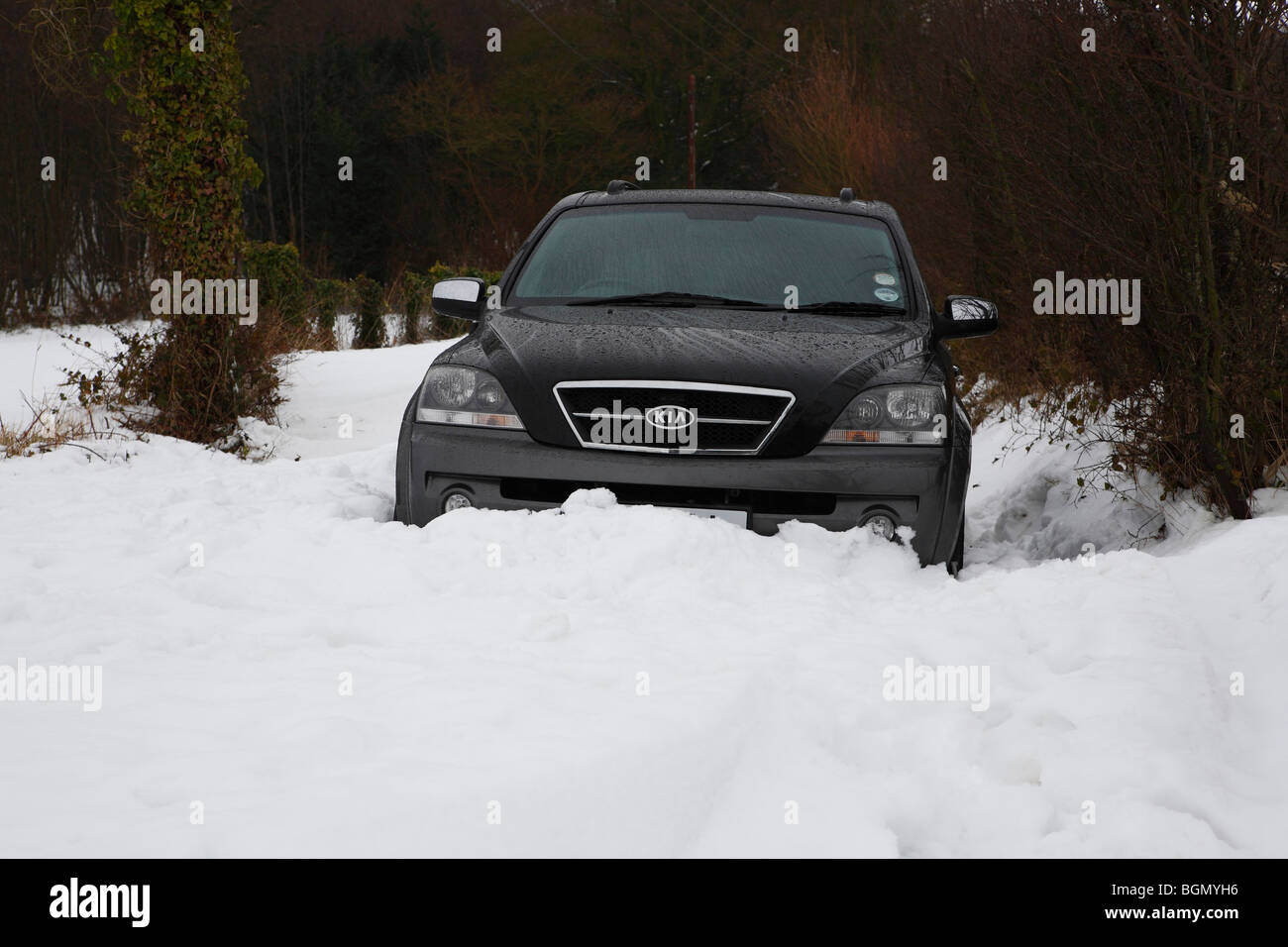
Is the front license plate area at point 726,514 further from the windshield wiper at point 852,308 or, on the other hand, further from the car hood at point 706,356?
the windshield wiper at point 852,308

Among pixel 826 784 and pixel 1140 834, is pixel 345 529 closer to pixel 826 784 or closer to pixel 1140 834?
pixel 826 784

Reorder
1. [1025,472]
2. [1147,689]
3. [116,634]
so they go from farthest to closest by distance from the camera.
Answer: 1. [1025,472]
2. [116,634]
3. [1147,689]

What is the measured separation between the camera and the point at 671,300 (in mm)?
5145

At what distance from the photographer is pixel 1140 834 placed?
2531 millimetres

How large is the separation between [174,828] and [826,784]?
1.43 meters

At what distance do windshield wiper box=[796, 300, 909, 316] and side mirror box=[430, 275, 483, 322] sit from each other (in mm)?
1450

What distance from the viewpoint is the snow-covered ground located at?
8.32 feet

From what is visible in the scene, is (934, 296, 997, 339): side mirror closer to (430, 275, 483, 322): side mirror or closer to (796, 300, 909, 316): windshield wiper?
(796, 300, 909, 316): windshield wiper

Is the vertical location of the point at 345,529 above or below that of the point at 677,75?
below

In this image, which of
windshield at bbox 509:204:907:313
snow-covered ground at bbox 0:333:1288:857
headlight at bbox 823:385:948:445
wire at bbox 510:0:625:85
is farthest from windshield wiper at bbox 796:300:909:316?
wire at bbox 510:0:625:85

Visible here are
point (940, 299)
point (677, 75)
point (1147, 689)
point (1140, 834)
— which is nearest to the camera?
point (1140, 834)

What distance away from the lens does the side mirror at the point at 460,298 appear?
17.4 feet

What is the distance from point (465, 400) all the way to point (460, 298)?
0.94m
